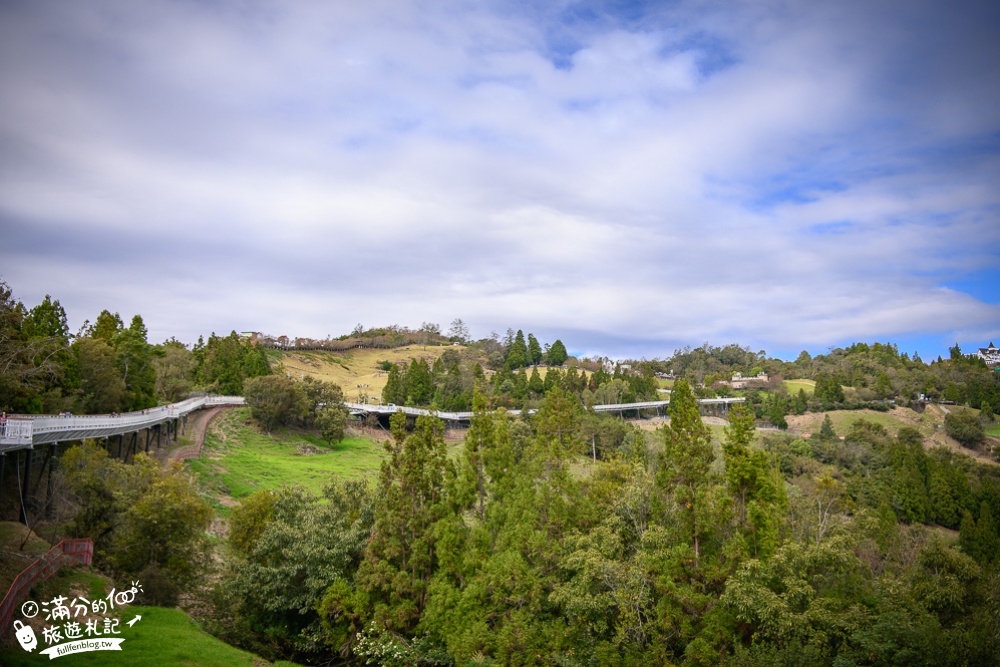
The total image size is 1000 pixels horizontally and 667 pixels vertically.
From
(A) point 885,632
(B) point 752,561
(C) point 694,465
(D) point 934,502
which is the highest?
(C) point 694,465

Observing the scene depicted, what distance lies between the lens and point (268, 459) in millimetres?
48219

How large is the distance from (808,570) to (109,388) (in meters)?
46.4

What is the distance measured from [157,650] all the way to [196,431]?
36.2 meters

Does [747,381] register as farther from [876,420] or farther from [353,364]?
[353,364]

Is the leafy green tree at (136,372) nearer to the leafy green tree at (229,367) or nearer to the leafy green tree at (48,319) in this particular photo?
the leafy green tree at (48,319)

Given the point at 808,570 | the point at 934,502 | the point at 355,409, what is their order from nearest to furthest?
the point at 808,570 → the point at 934,502 → the point at 355,409

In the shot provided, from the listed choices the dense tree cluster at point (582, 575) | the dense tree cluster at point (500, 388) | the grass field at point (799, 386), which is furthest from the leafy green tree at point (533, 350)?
the dense tree cluster at point (582, 575)

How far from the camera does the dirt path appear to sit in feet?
137

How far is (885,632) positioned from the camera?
1705cm

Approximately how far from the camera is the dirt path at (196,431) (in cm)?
4184

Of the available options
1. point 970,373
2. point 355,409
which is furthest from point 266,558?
point 970,373

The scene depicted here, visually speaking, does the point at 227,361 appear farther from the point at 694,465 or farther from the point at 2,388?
the point at 694,465

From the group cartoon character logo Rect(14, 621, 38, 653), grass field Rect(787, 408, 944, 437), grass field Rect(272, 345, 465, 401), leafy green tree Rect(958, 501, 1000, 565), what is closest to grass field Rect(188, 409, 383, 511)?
cartoon character logo Rect(14, 621, 38, 653)

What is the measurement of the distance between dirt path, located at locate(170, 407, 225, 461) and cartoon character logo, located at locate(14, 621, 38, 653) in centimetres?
2203
